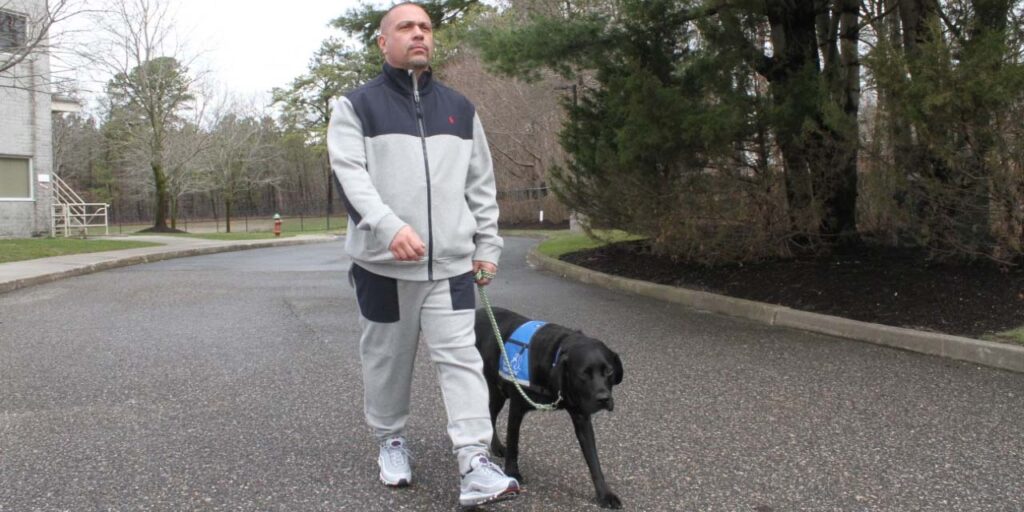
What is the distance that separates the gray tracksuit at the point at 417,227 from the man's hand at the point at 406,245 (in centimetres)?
13

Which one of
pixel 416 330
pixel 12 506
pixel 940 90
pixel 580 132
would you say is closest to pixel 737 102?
pixel 940 90

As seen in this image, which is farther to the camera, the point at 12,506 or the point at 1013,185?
the point at 1013,185

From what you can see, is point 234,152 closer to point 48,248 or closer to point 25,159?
point 25,159

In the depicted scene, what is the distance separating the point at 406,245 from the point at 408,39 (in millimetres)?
884

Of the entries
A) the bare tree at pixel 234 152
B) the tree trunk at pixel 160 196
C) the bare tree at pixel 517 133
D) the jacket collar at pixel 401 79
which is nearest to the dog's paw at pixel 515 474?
the jacket collar at pixel 401 79

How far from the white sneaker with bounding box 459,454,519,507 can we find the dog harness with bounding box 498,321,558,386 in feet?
1.42

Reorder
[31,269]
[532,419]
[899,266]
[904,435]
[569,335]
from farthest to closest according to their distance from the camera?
[31,269], [899,266], [532,419], [904,435], [569,335]

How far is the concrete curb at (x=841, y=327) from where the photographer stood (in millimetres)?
5797

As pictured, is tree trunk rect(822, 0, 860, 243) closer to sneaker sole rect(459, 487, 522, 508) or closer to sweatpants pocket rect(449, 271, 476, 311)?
sweatpants pocket rect(449, 271, 476, 311)

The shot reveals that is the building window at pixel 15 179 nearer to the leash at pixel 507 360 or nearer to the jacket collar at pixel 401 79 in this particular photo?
the jacket collar at pixel 401 79

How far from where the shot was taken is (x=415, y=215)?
3.10 metres

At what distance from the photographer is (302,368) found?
5805 millimetres

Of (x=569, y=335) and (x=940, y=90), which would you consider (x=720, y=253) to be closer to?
(x=940, y=90)

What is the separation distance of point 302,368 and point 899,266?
6.36 m
